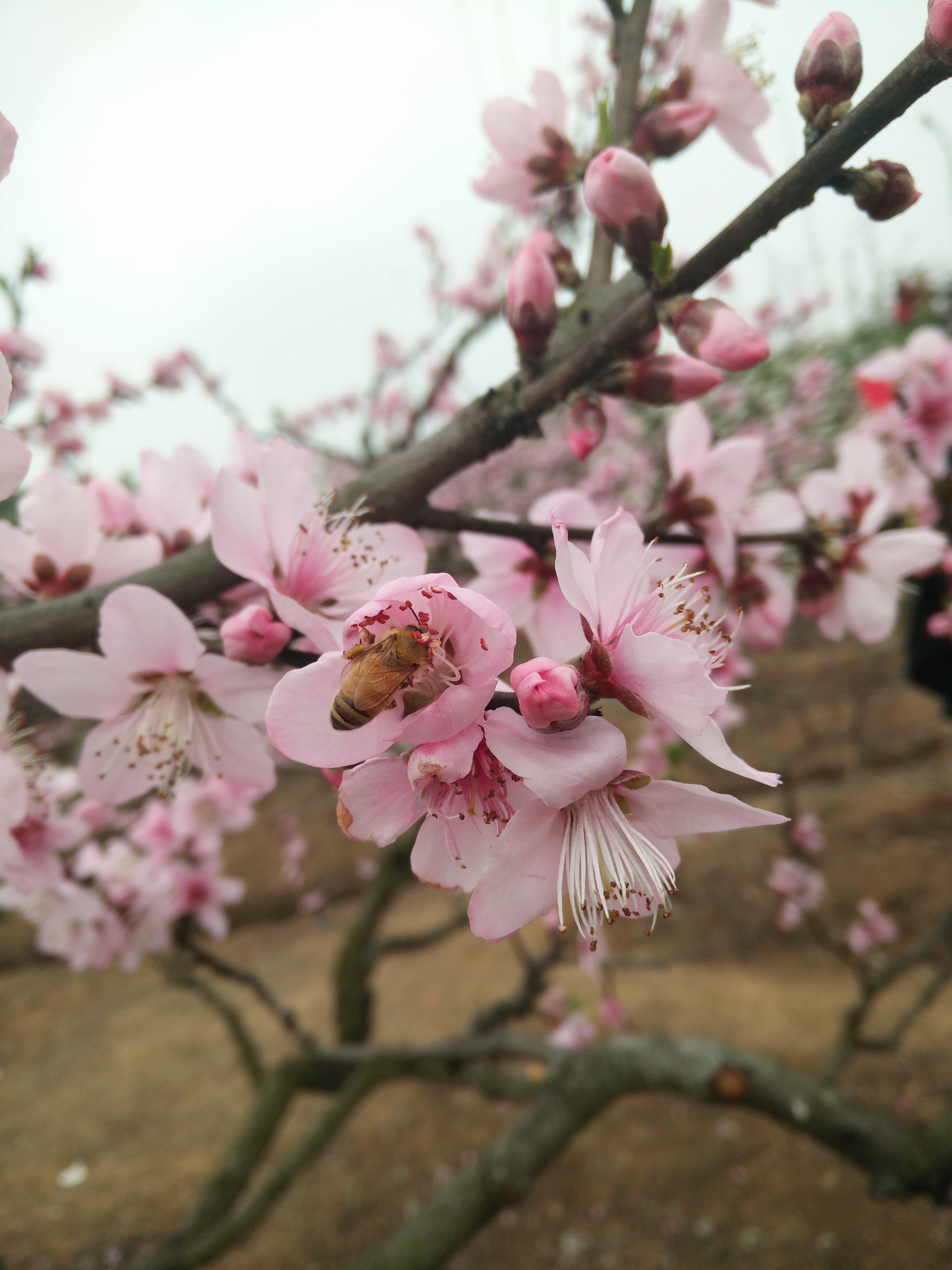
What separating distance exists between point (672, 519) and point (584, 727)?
1.99 ft

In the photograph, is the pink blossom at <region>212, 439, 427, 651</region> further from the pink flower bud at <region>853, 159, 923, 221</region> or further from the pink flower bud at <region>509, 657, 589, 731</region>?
the pink flower bud at <region>853, 159, 923, 221</region>

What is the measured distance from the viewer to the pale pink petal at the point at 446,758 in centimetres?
42

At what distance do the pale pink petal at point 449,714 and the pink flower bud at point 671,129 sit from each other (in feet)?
2.86

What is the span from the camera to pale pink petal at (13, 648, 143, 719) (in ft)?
2.04

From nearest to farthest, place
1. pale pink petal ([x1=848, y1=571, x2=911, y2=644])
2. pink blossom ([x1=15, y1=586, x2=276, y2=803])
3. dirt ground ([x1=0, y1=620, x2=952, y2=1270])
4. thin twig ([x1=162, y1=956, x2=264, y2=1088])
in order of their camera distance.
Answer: pink blossom ([x1=15, y1=586, x2=276, y2=803])
pale pink petal ([x1=848, y1=571, x2=911, y2=644])
thin twig ([x1=162, y1=956, x2=264, y2=1088])
dirt ground ([x1=0, y1=620, x2=952, y2=1270])

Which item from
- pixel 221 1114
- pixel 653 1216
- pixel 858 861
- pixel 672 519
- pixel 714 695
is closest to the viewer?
pixel 714 695

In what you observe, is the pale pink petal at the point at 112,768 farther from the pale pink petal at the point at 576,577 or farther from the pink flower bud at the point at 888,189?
the pink flower bud at the point at 888,189

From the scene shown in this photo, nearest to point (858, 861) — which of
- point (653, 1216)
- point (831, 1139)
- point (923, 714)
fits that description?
point (923, 714)

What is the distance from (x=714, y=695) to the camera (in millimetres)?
422

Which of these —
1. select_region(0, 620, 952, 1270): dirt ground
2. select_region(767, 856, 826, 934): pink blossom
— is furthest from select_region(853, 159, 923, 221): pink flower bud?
select_region(767, 856, 826, 934): pink blossom

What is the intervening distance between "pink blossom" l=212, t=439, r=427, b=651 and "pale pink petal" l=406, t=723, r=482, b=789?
6.7 inches

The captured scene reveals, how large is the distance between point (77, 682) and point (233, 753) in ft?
0.56

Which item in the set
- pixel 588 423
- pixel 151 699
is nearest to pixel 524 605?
pixel 588 423

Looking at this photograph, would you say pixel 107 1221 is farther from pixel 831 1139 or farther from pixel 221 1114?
pixel 831 1139
